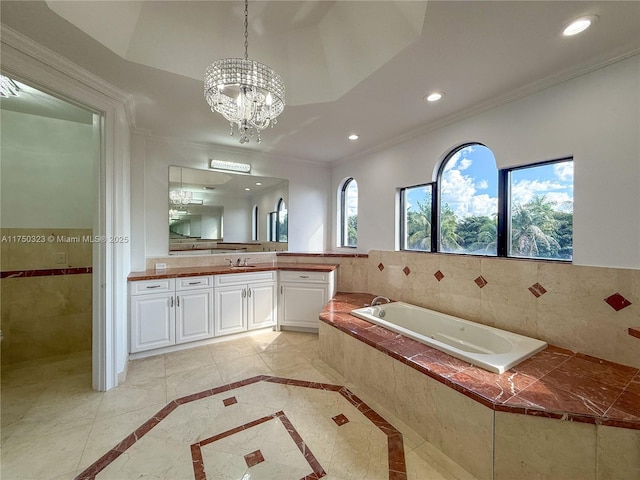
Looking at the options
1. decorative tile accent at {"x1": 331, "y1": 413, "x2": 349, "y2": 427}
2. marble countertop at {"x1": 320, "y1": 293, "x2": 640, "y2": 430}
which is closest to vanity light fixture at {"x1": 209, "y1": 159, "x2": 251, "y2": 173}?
marble countertop at {"x1": 320, "y1": 293, "x2": 640, "y2": 430}

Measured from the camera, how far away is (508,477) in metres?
1.31

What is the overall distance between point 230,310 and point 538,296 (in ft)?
10.1

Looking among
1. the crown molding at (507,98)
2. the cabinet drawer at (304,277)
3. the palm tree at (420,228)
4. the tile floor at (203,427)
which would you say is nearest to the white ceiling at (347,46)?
the crown molding at (507,98)

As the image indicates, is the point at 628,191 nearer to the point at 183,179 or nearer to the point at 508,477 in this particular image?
the point at 508,477

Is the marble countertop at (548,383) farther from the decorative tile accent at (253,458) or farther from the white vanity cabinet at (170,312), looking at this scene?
the white vanity cabinet at (170,312)

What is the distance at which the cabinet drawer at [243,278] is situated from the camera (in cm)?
310

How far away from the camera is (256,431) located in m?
1.71

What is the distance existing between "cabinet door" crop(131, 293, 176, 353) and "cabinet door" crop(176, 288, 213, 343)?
0.07m

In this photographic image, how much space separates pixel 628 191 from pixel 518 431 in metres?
1.68

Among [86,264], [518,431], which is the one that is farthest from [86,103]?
[518,431]

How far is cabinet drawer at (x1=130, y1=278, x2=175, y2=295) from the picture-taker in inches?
104

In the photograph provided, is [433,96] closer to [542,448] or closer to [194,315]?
[542,448]

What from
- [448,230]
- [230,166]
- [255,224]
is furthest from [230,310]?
[448,230]

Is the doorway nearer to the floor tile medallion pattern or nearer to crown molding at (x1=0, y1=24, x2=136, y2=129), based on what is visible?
crown molding at (x1=0, y1=24, x2=136, y2=129)
